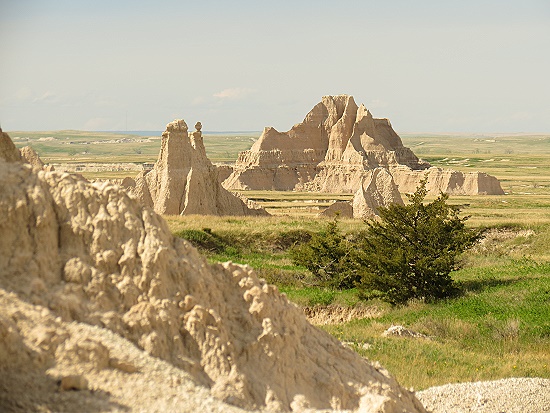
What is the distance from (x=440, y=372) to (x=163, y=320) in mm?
7104

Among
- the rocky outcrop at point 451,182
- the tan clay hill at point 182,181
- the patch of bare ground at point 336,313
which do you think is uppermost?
the tan clay hill at point 182,181

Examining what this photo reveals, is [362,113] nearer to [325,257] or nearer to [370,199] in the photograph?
[370,199]

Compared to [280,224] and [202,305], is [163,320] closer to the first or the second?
[202,305]

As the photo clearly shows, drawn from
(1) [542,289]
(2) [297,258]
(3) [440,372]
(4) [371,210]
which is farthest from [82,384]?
(4) [371,210]

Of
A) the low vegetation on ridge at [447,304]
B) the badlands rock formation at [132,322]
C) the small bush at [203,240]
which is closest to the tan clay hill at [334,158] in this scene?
the low vegetation on ridge at [447,304]

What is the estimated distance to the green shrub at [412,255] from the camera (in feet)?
72.5

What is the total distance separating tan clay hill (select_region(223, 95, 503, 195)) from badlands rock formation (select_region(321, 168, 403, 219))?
2749 centimetres

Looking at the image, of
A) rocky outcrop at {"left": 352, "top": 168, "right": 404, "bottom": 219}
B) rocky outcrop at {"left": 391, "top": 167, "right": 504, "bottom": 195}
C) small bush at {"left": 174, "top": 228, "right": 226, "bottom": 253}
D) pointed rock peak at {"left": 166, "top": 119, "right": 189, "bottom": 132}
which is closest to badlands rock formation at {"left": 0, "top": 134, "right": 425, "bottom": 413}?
small bush at {"left": 174, "top": 228, "right": 226, "bottom": 253}

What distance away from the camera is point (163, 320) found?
7434 mm

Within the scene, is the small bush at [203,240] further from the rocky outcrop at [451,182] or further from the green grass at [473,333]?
the rocky outcrop at [451,182]

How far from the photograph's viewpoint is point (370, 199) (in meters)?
43.8

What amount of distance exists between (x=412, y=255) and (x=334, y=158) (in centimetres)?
5908

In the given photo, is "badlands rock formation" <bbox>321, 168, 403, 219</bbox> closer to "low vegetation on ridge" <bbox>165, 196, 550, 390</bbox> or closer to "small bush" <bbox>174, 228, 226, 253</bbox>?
"low vegetation on ridge" <bbox>165, 196, 550, 390</bbox>

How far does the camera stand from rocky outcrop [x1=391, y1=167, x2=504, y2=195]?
249 ft
